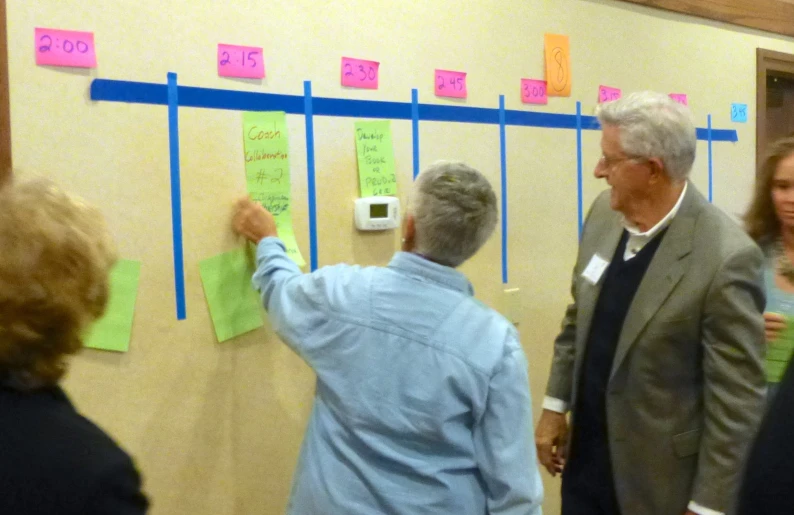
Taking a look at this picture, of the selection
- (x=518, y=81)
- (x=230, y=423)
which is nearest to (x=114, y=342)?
(x=230, y=423)

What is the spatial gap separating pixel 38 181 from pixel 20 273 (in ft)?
0.40

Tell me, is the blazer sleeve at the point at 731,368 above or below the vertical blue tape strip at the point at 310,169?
below

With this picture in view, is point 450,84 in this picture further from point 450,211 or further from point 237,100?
point 450,211

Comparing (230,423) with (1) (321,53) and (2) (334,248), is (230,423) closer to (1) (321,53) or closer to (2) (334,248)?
(2) (334,248)

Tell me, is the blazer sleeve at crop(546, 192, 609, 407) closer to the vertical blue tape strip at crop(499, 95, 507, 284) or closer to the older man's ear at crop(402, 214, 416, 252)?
the vertical blue tape strip at crop(499, 95, 507, 284)

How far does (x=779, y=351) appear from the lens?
5.36ft

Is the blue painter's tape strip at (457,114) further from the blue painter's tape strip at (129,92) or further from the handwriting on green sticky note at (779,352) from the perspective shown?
the handwriting on green sticky note at (779,352)

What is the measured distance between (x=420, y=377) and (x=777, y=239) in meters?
1.00

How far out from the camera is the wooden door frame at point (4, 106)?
1.32 m

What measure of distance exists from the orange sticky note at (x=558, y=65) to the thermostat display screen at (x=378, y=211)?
A: 28.0 inches

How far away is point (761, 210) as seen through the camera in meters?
1.81

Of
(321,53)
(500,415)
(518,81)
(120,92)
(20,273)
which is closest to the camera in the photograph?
(20,273)

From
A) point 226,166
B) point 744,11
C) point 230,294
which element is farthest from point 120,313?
point 744,11

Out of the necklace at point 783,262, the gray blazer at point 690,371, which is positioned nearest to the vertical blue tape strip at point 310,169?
the gray blazer at point 690,371
